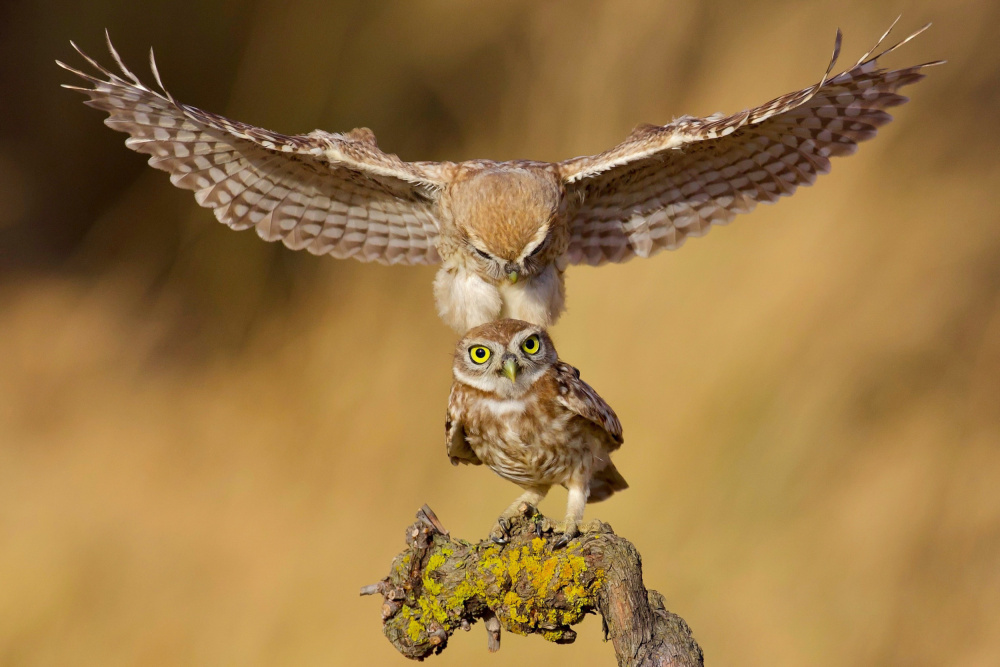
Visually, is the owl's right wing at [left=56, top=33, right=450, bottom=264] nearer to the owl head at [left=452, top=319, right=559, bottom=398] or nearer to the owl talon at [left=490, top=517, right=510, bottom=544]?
the owl head at [left=452, top=319, right=559, bottom=398]

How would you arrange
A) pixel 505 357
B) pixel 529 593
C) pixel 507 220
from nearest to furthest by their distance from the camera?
1. pixel 529 593
2. pixel 505 357
3. pixel 507 220

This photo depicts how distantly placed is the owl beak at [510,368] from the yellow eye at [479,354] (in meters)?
0.07

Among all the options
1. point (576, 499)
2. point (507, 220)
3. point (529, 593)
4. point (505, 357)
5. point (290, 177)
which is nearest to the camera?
point (529, 593)

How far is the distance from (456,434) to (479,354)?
0.25m

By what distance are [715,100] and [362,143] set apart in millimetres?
2040

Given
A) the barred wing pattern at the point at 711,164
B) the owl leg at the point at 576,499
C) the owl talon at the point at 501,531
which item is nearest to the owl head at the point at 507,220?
the barred wing pattern at the point at 711,164

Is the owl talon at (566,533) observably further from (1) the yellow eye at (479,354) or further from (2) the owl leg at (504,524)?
(1) the yellow eye at (479,354)

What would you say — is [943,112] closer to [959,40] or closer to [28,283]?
[959,40]

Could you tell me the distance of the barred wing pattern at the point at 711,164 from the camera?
2.32 meters

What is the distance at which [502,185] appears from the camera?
2.35 meters

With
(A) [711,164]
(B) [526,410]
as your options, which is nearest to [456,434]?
(B) [526,410]

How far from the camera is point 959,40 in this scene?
362 centimetres

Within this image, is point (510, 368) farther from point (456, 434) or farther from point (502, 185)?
point (502, 185)

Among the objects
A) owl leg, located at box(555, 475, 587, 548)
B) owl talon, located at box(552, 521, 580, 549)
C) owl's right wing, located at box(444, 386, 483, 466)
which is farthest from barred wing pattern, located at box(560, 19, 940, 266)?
owl talon, located at box(552, 521, 580, 549)
